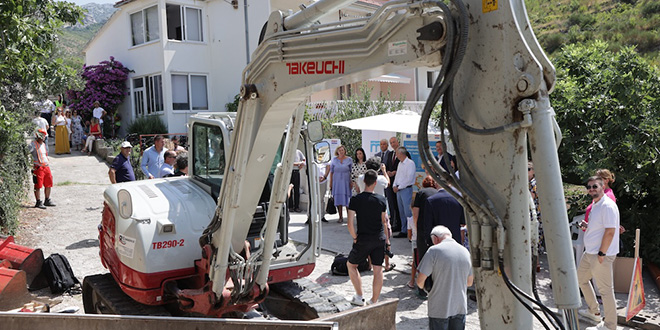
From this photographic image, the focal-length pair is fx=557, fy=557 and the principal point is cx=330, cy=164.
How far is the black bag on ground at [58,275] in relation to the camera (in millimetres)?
7961

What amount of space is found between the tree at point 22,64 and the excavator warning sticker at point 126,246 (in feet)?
14.3

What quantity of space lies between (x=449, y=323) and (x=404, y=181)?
19.9ft

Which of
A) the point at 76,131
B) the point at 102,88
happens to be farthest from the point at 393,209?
the point at 102,88

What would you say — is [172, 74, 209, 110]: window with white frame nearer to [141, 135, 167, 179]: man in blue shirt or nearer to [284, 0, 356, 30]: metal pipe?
[141, 135, 167, 179]: man in blue shirt

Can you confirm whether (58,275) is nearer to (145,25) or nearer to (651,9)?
(145,25)

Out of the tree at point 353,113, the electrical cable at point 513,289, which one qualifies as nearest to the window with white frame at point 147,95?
the tree at point 353,113

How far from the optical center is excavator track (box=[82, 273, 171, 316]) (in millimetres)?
5637

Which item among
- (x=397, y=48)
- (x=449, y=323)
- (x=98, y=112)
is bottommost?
(x=449, y=323)

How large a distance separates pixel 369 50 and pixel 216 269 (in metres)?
2.64

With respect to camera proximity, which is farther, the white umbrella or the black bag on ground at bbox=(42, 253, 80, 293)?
the white umbrella

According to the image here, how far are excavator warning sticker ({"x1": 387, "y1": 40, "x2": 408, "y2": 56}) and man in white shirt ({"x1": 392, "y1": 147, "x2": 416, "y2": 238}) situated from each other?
811 centimetres

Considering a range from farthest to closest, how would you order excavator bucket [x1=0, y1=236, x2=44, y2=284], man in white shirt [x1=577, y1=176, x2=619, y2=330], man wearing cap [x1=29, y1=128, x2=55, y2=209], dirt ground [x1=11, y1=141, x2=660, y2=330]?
man wearing cap [x1=29, y1=128, x2=55, y2=209] → excavator bucket [x1=0, y1=236, x2=44, y2=284] → dirt ground [x1=11, y1=141, x2=660, y2=330] → man in white shirt [x1=577, y1=176, x2=619, y2=330]

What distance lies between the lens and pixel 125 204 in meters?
5.48

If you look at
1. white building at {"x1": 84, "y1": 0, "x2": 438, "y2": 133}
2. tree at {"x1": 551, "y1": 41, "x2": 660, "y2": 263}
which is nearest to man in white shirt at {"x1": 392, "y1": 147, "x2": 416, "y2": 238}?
tree at {"x1": 551, "y1": 41, "x2": 660, "y2": 263}
